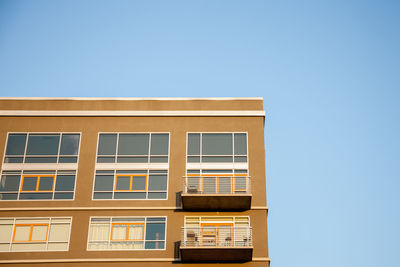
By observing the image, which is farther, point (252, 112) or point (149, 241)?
point (252, 112)

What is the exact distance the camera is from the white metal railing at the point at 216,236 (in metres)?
34.4

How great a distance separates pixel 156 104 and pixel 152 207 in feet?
23.3

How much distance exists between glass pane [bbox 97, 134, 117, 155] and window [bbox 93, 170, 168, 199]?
1.31 meters

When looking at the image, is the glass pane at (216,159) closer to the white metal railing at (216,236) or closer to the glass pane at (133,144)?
the glass pane at (133,144)

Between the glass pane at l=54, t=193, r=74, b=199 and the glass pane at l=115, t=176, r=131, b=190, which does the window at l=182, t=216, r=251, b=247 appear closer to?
the glass pane at l=115, t=176, r=131, b=190

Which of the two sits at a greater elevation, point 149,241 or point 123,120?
point 123,120

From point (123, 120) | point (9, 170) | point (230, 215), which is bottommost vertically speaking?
point (230, 215)

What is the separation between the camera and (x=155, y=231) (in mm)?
35438

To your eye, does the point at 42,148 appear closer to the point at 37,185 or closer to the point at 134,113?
the point at 37,185

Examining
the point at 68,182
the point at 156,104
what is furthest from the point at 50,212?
the point at 156,104

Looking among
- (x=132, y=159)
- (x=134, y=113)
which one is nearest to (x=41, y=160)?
(x=132, y=159)

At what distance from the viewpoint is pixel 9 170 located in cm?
3734

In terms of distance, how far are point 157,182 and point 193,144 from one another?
3394 mm

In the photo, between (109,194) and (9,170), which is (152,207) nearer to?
(109,194)
